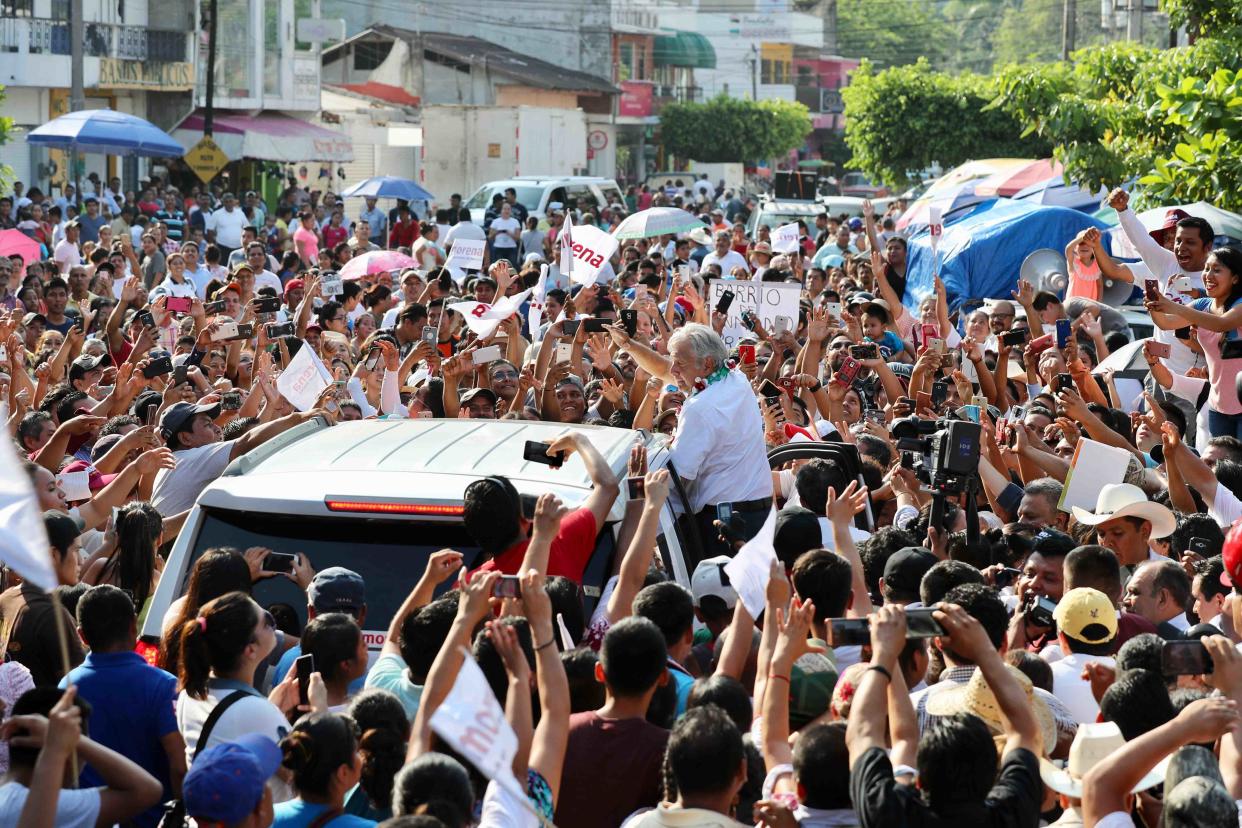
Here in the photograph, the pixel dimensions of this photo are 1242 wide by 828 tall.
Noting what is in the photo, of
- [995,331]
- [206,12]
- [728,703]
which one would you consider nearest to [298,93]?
[206,12]

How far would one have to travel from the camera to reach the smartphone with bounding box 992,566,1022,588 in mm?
6523

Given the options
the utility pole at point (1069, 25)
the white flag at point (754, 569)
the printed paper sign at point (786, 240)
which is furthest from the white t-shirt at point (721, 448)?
the utility pole at point (1069, 25)

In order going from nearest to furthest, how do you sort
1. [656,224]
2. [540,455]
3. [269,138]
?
1. [540,455]
2. [656,224]
3. [269,138]

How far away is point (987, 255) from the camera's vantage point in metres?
18.0

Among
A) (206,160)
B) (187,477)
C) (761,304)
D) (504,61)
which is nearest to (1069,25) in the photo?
(206,160)

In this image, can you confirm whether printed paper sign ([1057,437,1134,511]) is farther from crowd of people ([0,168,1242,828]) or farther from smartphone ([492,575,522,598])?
smartphone ([492,575,522,598])

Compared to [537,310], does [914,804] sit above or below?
below

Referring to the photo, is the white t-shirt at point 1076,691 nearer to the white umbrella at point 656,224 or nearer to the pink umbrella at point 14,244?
the pink umbrella at point 14,244

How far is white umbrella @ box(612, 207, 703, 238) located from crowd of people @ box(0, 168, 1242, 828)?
9.49 metres

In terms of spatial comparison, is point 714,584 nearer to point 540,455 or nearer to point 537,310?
point 540,455

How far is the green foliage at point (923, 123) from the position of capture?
32.7m

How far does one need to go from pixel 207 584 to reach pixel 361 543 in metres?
0.61

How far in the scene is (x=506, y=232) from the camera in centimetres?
2398

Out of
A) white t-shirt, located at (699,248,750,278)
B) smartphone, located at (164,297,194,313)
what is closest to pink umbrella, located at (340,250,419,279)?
white t-shirt, located at (699,248,750,278)
